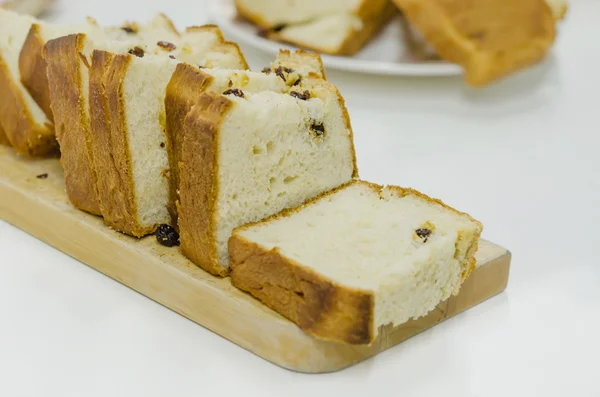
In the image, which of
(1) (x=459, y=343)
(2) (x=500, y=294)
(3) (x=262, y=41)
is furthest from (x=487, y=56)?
(1) (x=459, y=343)

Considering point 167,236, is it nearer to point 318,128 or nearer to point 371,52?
point 318,128

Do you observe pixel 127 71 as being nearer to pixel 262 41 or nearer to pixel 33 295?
pixel 33 295

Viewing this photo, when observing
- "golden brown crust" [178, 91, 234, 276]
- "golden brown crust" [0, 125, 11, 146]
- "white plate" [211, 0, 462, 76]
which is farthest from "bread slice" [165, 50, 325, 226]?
"white plate" [211, 0, 462, 76]

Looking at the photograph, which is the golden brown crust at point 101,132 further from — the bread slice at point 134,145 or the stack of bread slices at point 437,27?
the stack of bread slices at point 437,27

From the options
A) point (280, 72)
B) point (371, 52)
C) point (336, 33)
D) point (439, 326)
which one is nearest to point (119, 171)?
point (280, 72)

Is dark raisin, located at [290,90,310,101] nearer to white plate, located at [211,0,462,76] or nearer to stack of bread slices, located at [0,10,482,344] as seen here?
stack of bread slices, located at [0,10,482,344]
